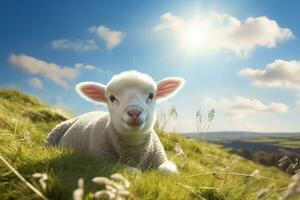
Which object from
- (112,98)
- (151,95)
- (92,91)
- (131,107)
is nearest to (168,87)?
(151,95)

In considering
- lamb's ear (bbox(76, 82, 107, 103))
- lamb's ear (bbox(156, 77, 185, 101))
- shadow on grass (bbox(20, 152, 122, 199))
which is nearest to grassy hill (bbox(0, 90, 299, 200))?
shadow on grass (bbox(20, 152, 122, 199))

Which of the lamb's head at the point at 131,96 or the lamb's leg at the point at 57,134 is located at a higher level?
the lamb's head at the point at 131,96

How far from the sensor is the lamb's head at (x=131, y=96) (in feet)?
19.8

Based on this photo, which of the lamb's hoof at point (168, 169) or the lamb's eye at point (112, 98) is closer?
the lamb's hoof at point (168, 169)

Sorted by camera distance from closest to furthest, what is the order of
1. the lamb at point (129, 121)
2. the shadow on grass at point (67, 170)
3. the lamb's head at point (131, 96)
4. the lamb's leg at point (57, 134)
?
the shadow on grass at point (67, 170), the lamb's head at point (131, 96), the lamb at point (129, 121), the lamb's leg at point (57, 134)

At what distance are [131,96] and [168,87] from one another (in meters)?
1.24

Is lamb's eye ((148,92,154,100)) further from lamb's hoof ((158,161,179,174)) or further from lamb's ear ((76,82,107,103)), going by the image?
lamb's hoof ((158,161,179,174))

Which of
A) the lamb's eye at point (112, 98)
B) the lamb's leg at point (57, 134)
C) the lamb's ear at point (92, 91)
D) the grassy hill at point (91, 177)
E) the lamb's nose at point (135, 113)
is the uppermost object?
the lamb's ear at point (92, 91)

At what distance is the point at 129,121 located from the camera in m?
5.98

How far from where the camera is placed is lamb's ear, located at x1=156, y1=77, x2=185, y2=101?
7.36 metres

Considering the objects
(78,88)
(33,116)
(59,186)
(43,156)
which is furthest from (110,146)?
(33,116)

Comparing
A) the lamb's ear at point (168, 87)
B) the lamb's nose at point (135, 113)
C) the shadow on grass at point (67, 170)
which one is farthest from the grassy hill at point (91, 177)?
the lamb's ear at point (168, 87)

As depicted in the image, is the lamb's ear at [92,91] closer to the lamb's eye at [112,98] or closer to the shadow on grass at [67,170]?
the lamb's eye at [112,98]

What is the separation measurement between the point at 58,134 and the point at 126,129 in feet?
9.40
